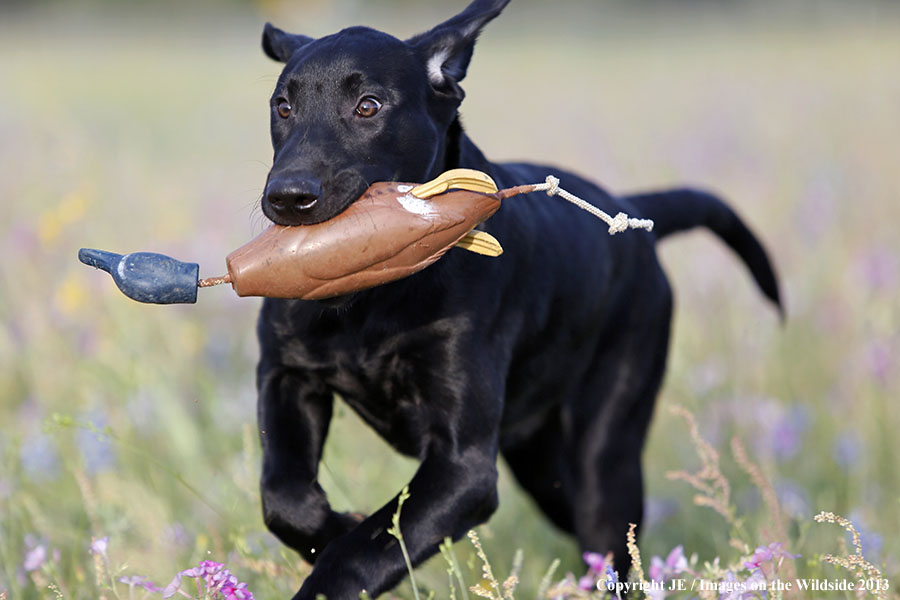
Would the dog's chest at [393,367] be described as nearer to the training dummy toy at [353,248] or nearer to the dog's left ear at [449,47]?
the training dummy toy at [353,248]

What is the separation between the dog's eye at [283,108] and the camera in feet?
8.46

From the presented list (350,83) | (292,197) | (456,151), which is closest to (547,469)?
(456,151)

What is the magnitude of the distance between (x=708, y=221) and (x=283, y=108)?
193cm

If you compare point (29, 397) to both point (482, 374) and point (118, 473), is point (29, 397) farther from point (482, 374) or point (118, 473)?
point (482, 374)

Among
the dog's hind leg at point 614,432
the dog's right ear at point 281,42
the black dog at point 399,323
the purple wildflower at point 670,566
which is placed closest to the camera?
the purple wildflower at point 670,566

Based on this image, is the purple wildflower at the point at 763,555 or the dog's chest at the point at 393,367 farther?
the dog's chest at the point at 393,367

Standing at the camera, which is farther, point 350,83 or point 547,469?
point 547,469

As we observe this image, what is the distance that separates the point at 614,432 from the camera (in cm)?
359

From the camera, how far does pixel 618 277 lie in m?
3.54

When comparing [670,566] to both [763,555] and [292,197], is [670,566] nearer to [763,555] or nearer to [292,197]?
[763,555]

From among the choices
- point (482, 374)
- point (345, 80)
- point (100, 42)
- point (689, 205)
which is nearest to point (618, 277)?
point (689, 205)

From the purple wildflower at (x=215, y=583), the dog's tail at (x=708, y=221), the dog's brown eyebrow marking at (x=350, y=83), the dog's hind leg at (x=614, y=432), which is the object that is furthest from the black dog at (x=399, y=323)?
A: the dog's tail at (x=708, y=221)

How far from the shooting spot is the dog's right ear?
300cm

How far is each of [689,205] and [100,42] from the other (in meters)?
19.3
